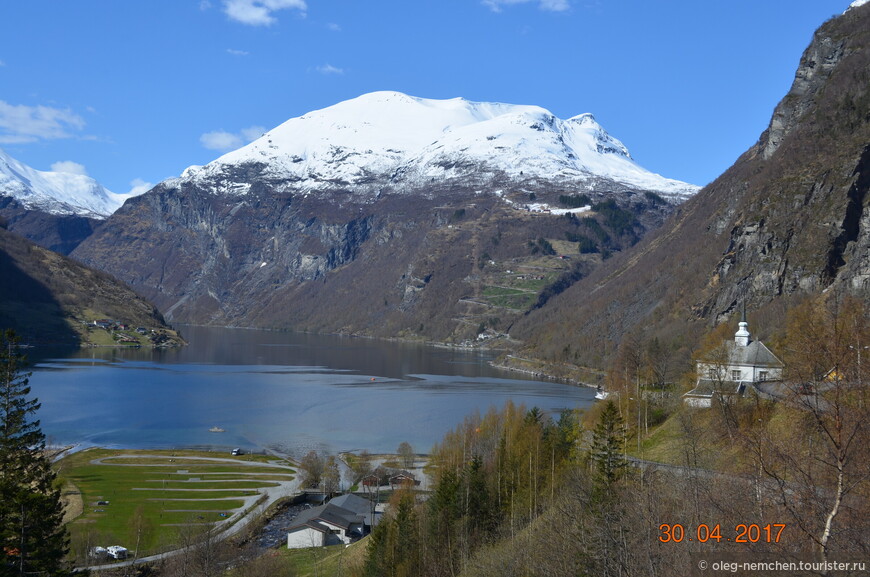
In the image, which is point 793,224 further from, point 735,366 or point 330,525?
point 330,525

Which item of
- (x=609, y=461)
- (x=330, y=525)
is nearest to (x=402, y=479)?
(x=330, y=525)

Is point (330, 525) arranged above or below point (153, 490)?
below
